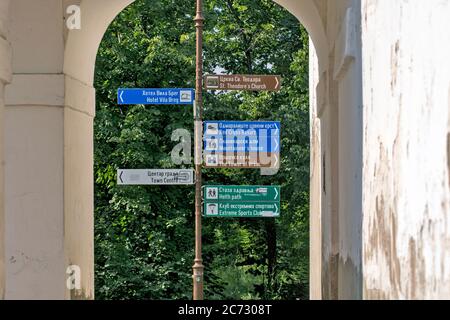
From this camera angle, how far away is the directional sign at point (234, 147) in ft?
51.8

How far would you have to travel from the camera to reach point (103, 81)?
22.9 metres

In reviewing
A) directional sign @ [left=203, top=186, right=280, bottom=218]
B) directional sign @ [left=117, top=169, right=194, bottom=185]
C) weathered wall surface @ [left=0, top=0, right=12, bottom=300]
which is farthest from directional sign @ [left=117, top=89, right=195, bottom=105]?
weathered wall surface @ [left=0, top=0, right=12, bottom=300]

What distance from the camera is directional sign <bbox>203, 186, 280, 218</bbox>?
15.7 m

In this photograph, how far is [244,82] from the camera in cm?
1382

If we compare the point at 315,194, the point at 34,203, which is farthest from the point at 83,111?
the point at 315,194

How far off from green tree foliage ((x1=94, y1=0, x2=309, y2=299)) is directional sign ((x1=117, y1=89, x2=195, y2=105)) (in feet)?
22.4

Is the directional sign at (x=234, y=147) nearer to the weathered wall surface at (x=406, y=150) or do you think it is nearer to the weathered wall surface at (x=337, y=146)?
the weathered wall surface at (x=337, y=146)

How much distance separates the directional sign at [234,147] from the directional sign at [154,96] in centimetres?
156

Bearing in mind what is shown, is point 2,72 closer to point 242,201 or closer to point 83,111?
point 83,111

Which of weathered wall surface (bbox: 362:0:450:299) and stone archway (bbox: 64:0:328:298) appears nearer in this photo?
weathered wall surface (bbox: 362:0:450:299)

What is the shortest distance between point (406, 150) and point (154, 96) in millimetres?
10237

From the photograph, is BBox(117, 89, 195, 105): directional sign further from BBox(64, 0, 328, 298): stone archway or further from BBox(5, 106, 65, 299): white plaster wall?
BBox(5, 106, 65, 299): white plaster wall

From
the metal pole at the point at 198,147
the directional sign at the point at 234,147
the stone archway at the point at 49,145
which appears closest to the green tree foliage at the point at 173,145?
the directional sign at the point at 234,147

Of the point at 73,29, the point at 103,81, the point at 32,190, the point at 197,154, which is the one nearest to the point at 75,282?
the point at 32,190
